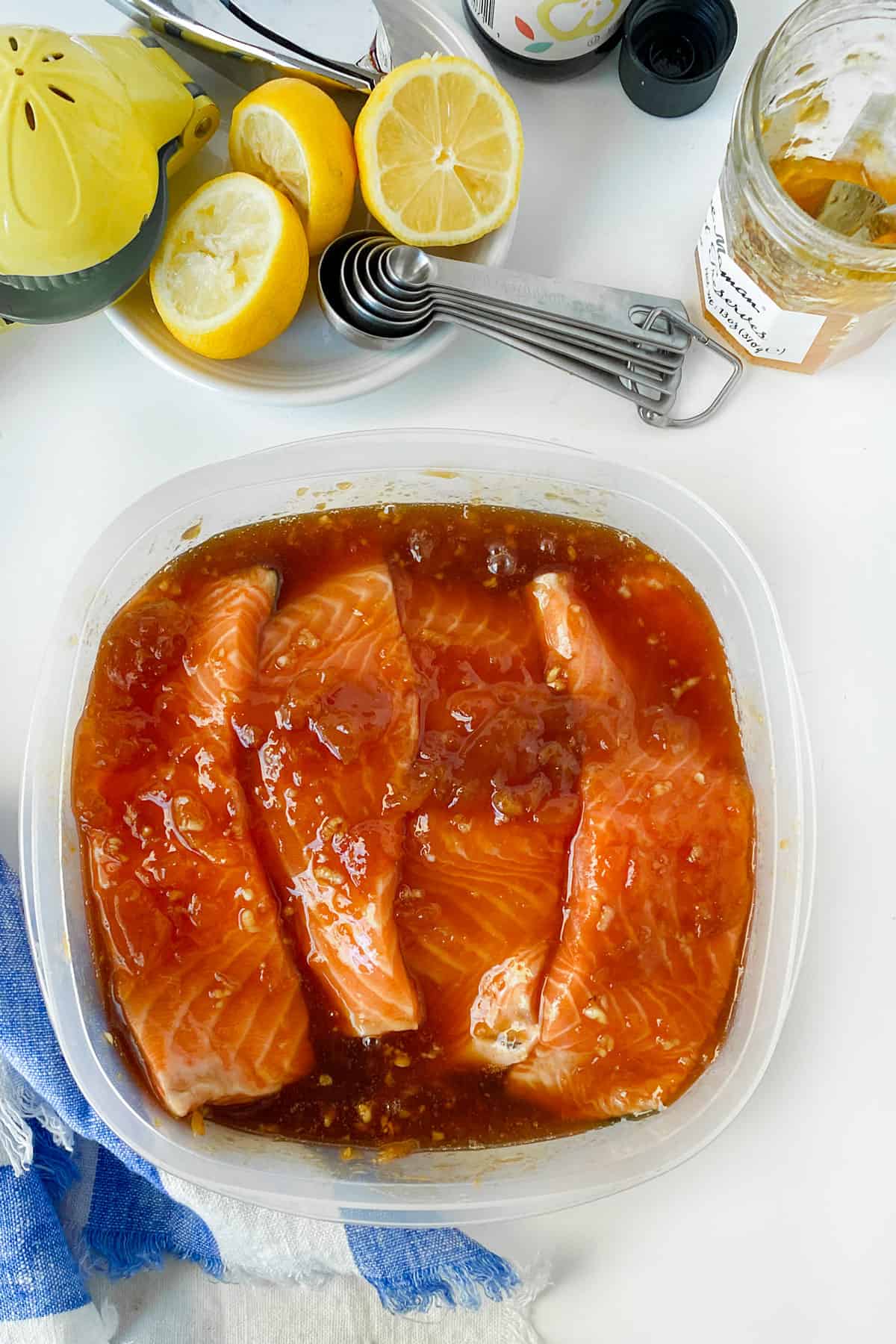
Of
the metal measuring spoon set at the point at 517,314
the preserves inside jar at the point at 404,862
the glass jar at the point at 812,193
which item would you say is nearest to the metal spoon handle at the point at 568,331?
the metal measuring spoon set at the point at 517,314

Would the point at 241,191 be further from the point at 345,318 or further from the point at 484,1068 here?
the point at 484,1068

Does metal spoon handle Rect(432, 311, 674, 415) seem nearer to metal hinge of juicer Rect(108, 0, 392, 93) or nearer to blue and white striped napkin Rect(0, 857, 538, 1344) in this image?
Result: metal hinge of juicer Rect(108, 0, 392, 93)

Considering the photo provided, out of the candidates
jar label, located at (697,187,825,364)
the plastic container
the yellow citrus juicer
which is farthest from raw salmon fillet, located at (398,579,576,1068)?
the yellow citrus juicer

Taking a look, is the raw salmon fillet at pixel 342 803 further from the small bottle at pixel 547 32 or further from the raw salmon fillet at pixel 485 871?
the small bottle at pixel 547 32

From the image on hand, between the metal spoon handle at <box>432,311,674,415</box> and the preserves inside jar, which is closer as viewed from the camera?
the preserves inside jar

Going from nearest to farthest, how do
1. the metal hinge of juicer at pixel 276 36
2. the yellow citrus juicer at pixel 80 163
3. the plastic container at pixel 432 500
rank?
the yellow citrus juicer at pixel 80 163 → the plastic container at pixel 432 500 → the metal hinge of juicer at pixel 276 36

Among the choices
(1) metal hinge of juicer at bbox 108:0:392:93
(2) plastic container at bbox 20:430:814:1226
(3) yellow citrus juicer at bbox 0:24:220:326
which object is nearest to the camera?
(3) yellow citrus juicer at bbox 0:24:220:326

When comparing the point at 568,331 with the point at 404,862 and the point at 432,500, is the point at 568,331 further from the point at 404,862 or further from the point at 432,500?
the point at 404,862
